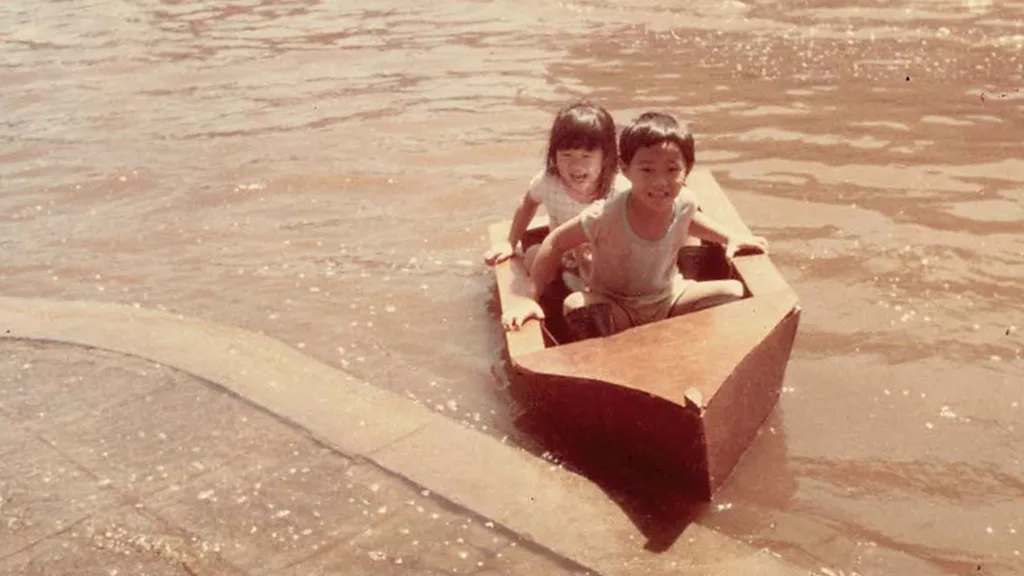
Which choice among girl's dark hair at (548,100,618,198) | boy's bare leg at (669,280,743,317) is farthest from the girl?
boy's bare leg at (669,280,743,317)

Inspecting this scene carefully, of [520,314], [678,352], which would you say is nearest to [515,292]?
[520,314]

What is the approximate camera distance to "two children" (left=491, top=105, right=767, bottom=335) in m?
4.09

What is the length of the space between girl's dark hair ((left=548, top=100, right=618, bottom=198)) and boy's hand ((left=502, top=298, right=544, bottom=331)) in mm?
895

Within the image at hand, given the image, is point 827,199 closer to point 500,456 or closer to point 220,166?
point 500,456

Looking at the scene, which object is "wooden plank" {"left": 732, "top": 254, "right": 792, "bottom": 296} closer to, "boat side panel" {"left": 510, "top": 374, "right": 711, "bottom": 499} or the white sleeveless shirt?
the white sleeveless shirt

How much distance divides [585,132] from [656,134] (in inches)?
37.5

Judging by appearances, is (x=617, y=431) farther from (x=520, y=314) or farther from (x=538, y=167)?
(x=538, y=167)

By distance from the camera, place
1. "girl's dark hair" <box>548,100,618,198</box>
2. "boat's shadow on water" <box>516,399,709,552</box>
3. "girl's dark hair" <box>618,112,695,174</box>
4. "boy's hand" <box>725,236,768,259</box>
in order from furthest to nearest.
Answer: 1. "girl's dark hair" <box>548,100,618,198</box>
2. "boy's hand" <box>725,236,768,259</box>
3. "girl's dark hair" <box>618,112,695,174</box>
4. "boat's shadow on water" <box>516,399,709,552</box>

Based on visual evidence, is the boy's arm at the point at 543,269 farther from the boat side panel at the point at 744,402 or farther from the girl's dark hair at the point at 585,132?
the boat side panel at the point at 744,402

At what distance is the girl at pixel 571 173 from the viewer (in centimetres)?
490

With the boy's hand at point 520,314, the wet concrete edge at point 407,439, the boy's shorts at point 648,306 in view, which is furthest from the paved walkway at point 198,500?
the boy's shorts at point 648,306

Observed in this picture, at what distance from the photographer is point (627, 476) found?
3740mm

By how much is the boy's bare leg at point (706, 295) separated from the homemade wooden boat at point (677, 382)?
0.20 feet

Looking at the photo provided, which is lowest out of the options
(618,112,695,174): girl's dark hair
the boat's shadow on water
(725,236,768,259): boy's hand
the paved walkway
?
the boat's shadow on water
